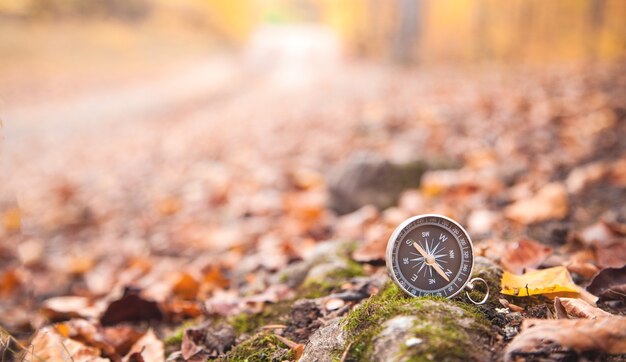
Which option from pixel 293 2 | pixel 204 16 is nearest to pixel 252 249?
pixel 204 16

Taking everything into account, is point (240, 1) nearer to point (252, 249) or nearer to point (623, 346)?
point (252, 249)

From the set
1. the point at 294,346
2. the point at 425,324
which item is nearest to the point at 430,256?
the point at 425,324

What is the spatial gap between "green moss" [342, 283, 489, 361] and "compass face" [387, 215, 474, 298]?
5 cm

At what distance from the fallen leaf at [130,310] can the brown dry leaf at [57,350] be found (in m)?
0.37

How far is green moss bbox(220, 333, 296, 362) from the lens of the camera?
4.76ft

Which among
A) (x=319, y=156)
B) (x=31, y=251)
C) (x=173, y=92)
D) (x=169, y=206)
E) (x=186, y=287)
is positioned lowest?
(x=173, y=92)

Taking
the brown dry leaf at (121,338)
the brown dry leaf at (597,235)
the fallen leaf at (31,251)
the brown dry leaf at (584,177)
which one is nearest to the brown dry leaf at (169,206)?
the fallen leaf at (31,251)

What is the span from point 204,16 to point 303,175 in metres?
24.0

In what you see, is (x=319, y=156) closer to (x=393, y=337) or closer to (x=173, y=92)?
(x=393, y=337)

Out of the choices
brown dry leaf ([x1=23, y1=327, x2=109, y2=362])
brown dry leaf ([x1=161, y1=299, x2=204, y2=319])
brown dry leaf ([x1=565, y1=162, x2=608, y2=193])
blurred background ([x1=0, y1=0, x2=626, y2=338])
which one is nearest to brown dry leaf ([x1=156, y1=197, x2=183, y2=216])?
blurred background ([x1=0, y1=0, x2=626, y2=338])

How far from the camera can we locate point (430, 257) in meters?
1.37

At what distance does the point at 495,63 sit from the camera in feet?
34.6

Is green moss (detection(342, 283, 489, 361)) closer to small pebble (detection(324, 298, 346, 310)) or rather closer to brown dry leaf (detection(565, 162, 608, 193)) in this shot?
small pebble (detection(324, 298, 346, 310))

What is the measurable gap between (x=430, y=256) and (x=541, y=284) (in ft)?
1.14
